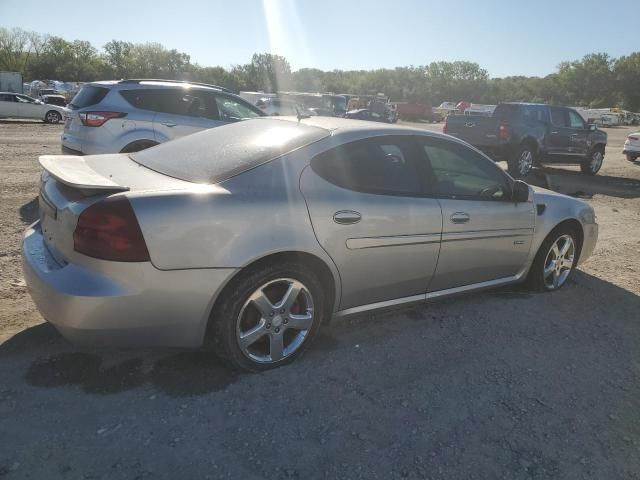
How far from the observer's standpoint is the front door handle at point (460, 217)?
3619 millimetres

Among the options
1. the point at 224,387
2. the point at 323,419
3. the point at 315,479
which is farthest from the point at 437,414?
the point at 224,387

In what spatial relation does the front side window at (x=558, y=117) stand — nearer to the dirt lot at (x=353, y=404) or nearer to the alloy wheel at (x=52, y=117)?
the dirt lot at (x=353, y=404)

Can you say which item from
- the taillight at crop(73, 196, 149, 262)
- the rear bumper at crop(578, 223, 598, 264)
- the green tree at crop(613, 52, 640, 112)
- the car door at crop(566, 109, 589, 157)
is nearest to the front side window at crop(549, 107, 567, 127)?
the car door at crop(566, 109, 589, 157)

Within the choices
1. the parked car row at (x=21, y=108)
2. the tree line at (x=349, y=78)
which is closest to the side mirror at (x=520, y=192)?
the parked car row at (x=21, y=108)

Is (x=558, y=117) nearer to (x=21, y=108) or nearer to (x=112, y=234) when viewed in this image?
(x=112, y=234)

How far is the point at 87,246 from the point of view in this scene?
8.20 feet

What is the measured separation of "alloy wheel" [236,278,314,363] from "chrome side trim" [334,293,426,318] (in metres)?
0.30

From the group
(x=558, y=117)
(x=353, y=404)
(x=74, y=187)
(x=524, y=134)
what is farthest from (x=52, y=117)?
(x=353, y=404)

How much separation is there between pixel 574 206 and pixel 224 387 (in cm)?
358

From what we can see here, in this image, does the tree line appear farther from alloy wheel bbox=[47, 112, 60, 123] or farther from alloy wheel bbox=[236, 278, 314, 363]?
alloy wheel bbox=[236, 278, 314, 363]

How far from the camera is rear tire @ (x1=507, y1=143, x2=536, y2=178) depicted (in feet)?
41.0

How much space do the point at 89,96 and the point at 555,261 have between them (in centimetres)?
642

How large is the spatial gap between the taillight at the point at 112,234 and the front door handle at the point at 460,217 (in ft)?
7.06

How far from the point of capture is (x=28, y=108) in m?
22.5
